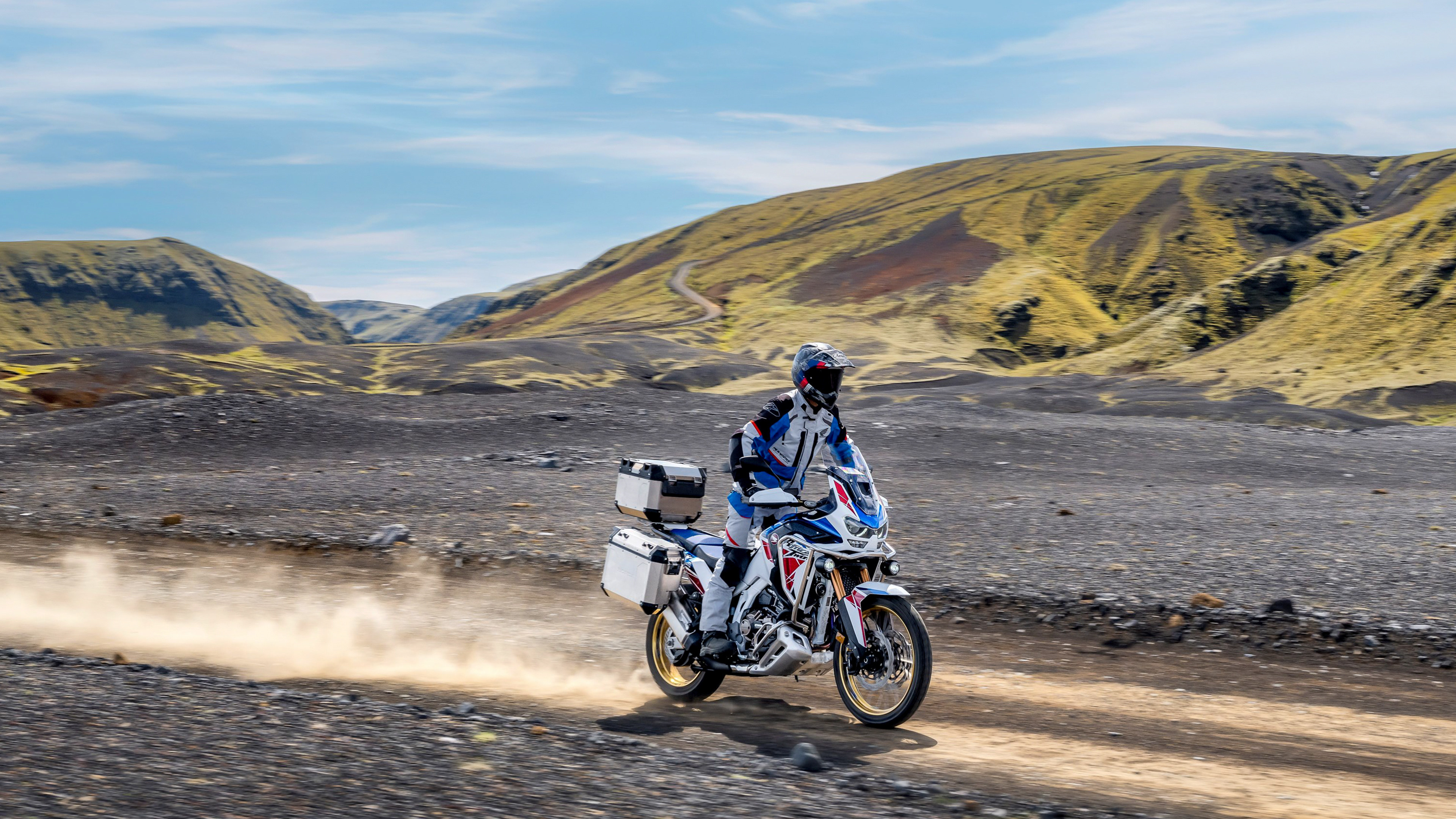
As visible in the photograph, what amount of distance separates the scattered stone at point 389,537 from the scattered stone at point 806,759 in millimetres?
9184

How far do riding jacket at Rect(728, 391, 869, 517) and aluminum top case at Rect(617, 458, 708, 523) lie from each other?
0.94m

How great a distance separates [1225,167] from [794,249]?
58.8m


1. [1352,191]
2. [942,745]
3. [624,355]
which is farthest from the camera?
[1352,191]

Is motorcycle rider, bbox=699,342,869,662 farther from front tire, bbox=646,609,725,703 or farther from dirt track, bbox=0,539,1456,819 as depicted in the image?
dirt track, bbox=0,539,1456,819

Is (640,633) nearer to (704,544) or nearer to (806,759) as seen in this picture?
(704,544)

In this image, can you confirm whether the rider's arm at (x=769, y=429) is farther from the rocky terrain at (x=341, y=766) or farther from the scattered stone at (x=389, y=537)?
the scattered stone at (x=389, y=537)

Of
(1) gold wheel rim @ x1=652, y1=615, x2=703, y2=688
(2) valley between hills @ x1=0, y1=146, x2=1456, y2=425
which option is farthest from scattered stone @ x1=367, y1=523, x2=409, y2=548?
(2) valley between hills @ x1=0, y1=146, x2=1456, y2=425

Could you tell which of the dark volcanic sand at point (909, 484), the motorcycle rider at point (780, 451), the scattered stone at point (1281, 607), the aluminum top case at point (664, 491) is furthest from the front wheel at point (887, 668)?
the scattered stone at point (1281, 607)

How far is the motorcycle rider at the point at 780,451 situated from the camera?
24.5ft

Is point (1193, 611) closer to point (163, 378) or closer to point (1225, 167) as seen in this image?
point (163, 378)

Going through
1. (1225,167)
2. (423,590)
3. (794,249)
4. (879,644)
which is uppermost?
(1225,167)

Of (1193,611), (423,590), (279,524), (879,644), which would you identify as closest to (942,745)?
(879,644)

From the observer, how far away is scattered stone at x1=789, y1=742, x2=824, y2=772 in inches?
237

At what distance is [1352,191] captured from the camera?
5418 inches
